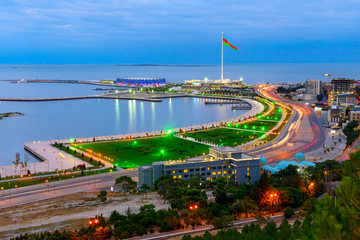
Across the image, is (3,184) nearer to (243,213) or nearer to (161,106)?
(243,213)

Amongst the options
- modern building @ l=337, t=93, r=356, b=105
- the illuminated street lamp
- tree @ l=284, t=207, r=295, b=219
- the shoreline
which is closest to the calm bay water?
the shoreline

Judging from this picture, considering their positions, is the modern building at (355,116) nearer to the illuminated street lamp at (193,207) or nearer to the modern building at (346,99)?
the modern building at (346,99)

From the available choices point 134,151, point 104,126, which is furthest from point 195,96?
point 134,151

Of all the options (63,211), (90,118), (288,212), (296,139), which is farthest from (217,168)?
(90,118)

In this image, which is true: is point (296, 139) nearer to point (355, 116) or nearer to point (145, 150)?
point (355, 116)

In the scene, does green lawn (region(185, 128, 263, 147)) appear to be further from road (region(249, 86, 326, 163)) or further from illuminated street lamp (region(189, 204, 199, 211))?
illuminated street lamp (region(189, 204, 199, 211))

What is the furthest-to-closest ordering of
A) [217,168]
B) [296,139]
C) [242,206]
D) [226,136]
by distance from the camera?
[226,136]
[296,139]
[217,168]
[242,206]
